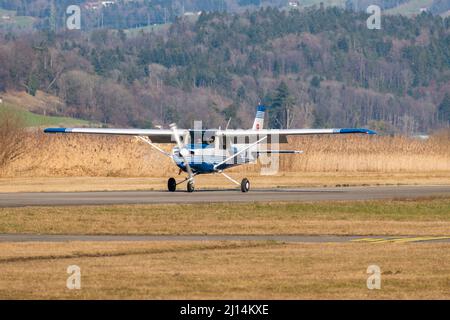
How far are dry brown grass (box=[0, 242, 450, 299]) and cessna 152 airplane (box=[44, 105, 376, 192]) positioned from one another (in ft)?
62.5

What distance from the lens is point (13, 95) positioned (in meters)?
180

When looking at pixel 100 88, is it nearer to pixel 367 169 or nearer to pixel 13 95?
pixel 13 95

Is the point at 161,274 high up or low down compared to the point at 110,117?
up

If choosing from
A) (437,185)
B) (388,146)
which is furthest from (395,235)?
(388,146)

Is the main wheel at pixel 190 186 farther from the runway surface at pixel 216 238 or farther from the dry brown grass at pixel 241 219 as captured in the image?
the runway surface at pixel 216 238

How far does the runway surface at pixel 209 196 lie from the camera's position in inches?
1389

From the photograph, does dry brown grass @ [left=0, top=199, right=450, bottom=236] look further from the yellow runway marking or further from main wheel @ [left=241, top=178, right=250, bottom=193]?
main wheel @ [left=241, top=178, right=250, bottom=193]

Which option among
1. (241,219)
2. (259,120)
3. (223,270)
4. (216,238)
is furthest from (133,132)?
(223,270)

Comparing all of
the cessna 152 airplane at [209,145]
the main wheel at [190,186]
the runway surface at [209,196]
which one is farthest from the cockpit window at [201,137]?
the main wheel at [190,186]

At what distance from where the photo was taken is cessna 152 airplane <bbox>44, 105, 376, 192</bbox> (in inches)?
1655

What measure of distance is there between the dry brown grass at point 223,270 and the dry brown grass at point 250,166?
109 feet

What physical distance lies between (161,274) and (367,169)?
43380 millimetres

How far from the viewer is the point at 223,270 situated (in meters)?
18.7

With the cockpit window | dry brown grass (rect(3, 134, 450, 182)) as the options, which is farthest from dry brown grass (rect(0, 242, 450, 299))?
dry brown grass (rect(3, 134, 450, 182))
